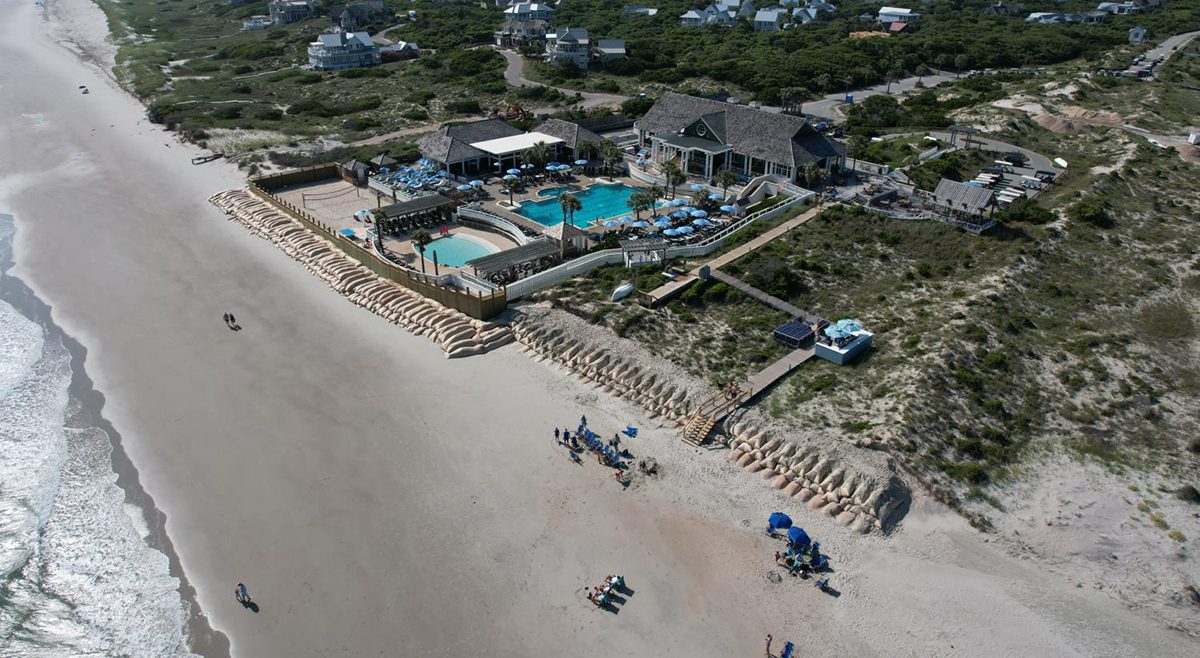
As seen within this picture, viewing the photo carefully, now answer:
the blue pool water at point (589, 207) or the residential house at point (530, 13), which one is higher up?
A: the residential house at point (530, 13)

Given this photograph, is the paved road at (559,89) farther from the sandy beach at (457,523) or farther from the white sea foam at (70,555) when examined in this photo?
the white sea foam at (70,555)

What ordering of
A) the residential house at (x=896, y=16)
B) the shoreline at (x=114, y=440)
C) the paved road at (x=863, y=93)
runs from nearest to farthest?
the shoreline at (x=114, y=440) → the paved road at (x=863, y=93) → the residential house at (x=896, y=16)

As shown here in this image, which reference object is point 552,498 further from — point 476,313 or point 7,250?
point 7,250

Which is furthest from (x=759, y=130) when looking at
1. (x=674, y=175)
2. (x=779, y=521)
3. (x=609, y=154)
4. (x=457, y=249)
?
(x=779, y=521)

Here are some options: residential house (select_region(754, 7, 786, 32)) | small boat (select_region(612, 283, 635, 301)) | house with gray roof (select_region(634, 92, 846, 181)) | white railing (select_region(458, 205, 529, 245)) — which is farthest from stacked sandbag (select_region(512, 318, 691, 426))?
residential house (select_region(754, 7, 786, 32))

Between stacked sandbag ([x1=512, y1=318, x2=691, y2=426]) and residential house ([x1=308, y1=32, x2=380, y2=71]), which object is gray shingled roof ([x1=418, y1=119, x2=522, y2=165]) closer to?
stacked sandbag ([x1=512, y1=318, x2=691, y2=426])

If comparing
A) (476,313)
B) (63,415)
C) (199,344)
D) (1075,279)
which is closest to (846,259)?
(1075,279)

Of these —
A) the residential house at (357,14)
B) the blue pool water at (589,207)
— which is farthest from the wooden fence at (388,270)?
the residential house at (357,14)
